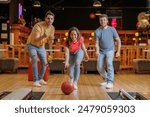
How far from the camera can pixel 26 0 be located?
2295 cm

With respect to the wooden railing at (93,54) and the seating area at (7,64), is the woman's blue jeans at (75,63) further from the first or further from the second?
the wooden railing at (93,54)

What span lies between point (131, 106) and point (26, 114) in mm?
479

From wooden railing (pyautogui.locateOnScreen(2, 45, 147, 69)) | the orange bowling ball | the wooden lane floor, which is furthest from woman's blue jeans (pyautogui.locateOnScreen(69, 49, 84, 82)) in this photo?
wooden railing (pyautogui.locateOnScreen(2, 45, 147, 69))

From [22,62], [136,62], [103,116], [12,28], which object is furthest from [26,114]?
[12,28]

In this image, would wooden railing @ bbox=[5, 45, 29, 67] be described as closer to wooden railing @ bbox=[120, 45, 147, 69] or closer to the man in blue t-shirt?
wooden railing @ bbox=[120, 45, 147, 69]

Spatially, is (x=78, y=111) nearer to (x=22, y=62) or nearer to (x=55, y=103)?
(x=55, y=103)

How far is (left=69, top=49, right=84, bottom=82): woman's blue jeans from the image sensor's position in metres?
6.09

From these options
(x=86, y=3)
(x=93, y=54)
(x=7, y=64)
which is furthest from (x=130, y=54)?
(x=86, y=3)

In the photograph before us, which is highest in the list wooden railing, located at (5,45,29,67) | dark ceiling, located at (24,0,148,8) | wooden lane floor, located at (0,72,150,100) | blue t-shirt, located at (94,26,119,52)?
dark ceiling, located at (24,0,148,8)

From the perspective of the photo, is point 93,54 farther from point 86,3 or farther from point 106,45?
point 86,3

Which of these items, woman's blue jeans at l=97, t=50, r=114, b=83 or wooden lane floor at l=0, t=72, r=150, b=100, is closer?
wooden lane floor at l=0, t=72, r=150, b=100

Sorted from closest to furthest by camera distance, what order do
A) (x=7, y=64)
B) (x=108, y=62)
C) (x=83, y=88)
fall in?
Result: 1. (x=108, y=62)
2. (x=83, y=88)
3. (x=7, y=64)

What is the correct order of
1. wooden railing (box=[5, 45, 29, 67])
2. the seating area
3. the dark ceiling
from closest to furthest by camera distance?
1. the seating area
2. wooden railing (box=[5, 45, 29, 67])
3. the dark ceiling

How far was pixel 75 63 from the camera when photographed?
611cm
